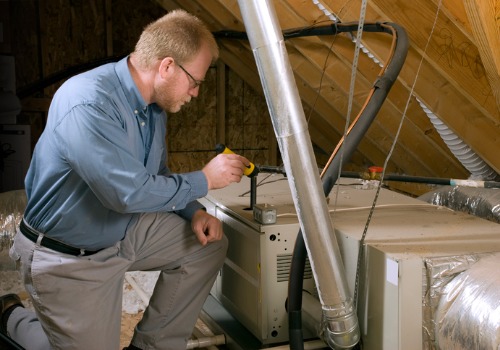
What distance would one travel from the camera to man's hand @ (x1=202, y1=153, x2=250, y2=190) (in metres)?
1.69

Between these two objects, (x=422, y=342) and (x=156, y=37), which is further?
(x=156, y=37)

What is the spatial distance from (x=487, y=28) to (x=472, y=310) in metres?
0.74

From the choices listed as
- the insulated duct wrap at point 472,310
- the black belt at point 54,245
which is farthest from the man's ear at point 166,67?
the insulated duct wrap at point 472,310

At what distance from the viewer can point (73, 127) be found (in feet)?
4.99

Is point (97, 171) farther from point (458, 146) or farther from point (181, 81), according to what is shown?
point (458, 146)

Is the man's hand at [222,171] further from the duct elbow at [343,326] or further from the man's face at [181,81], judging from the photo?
the duct elbow at [343,326]

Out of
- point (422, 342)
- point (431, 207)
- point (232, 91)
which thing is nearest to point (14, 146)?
point (232, 91)

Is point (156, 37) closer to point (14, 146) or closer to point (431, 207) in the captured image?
point (431, 207)

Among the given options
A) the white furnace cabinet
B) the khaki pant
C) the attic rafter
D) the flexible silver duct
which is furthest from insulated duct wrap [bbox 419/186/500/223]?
the khaki pant

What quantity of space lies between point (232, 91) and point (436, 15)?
9.62 ft

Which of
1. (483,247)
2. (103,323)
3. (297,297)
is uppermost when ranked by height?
(483,247)

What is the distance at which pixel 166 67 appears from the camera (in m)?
1.65

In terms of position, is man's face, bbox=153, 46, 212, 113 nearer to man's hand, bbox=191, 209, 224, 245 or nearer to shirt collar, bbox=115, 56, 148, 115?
shirt collar, bbox=115, 56, 148, 115

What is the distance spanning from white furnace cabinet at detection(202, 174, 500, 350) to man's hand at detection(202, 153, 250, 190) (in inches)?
7.1
